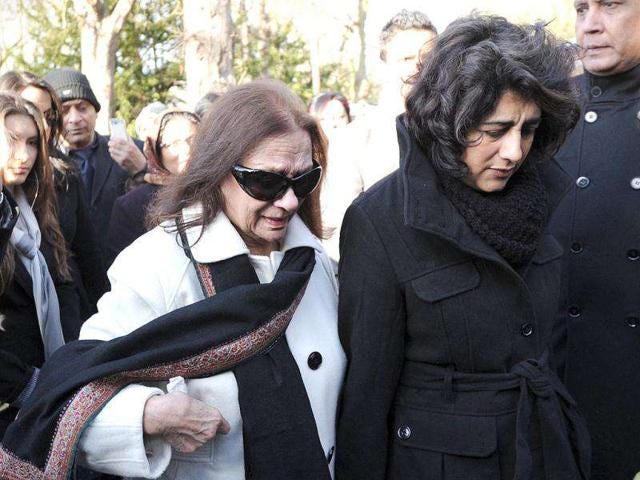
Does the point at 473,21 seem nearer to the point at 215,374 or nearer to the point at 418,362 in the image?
the point at 418,362

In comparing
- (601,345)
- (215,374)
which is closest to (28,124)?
(215,374)

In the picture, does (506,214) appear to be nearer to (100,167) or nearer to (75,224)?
(75,224)

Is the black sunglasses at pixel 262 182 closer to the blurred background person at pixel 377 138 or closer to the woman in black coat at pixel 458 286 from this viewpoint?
the woman in black coat at pixel 458 286

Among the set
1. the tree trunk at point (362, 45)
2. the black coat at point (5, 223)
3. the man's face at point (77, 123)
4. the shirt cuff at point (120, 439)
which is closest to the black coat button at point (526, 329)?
the shirt cuff at point (120, 439)

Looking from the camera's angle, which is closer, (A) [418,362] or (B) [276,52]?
(A) [418,362]

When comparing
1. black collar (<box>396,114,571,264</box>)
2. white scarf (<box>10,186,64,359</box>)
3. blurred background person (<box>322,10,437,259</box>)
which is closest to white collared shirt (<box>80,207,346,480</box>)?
black collar (<box>396,114,571,264</box>)

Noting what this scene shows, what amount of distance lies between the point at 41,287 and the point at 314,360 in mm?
1476

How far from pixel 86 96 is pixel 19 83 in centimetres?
115

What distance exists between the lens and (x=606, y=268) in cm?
319

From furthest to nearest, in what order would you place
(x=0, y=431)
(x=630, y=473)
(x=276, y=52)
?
(x=276, y=52), (x=630, y=473), (x=0, y=431)

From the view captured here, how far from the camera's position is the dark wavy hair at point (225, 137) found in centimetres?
238

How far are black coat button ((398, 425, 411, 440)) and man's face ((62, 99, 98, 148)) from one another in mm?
4065

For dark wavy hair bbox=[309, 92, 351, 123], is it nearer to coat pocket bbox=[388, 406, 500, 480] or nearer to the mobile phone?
the mobile phone

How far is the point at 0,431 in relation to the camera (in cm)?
302
